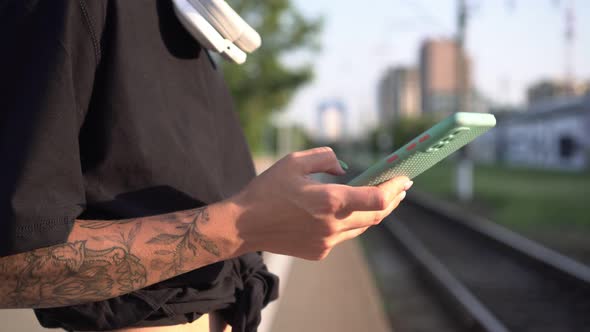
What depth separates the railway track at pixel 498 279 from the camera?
746cm

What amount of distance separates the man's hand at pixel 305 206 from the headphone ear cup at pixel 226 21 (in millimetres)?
450

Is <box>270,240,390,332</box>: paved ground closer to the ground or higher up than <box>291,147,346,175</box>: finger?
closer to the ground

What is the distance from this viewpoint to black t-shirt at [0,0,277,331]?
1.06m

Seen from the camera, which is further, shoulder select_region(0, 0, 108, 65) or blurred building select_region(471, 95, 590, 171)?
blurred building select_region(471, 95, 590, 171)

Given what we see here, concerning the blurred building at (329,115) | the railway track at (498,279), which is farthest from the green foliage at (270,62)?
the blurred building at (329,115)

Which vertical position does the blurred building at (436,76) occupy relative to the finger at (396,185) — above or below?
below

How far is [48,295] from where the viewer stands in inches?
45.6

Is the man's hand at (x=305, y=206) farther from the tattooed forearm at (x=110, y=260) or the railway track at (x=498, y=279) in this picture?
the railway track at (x=498, y=279)

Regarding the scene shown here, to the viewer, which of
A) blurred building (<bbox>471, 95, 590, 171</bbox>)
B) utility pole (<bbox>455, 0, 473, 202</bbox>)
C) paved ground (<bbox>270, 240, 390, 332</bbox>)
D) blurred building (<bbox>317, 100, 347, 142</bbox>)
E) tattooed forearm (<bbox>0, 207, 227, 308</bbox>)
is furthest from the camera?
blurred building (<bbox>317, 100, 347, 142</bbox>)

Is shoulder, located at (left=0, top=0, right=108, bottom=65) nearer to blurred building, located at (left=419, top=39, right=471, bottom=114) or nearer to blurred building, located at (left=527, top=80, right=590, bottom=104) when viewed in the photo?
blurred building, located at (left=527, top=80, right=590, bottom=104)

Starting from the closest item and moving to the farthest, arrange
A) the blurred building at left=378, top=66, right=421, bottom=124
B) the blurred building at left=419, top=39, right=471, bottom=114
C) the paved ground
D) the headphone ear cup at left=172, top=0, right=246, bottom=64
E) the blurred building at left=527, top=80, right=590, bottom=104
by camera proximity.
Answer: the headphone ear cup at left=172, top=0, right=246, bottom=64, the paved ground, the blurred building at left=527, top=80, right=590, bottom=104, the blurred building at left=419, top=39, right=471, bottom=114, the blurred building at left=378, top=66, right=421, bottom=124

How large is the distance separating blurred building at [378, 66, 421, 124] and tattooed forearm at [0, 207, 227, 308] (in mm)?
148983

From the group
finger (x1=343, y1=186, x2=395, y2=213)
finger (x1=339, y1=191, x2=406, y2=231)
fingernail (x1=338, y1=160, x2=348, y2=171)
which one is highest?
fingernail (x1=338, y1=160, x2=348, y2=171)

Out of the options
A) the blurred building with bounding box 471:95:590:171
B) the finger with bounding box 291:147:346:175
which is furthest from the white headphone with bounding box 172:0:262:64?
the blurred building with bounding box 471:95:590:171
